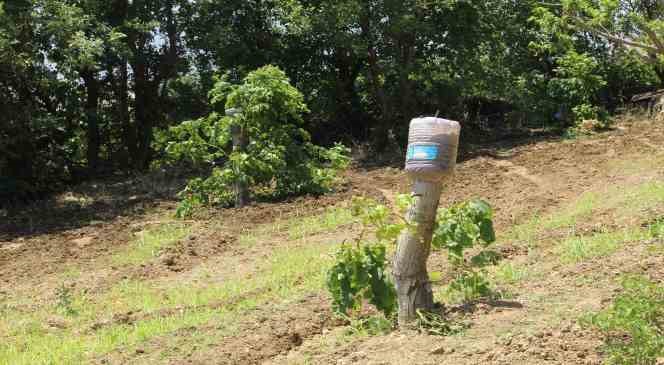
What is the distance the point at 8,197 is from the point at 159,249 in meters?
6.67

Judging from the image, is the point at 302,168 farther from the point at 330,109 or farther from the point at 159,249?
the point at 330,109

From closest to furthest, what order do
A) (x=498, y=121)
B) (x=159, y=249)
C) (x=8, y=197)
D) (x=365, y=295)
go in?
1. (x=365, y=295)
2. (x=159, y=249)
3. (x=8, y=197)
4. (x=498, y=121)

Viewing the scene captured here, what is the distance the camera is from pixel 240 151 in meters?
12.2

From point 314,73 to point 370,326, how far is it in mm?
13876

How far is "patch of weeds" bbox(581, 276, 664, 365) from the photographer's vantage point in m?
3.67

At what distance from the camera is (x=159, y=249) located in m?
9.94

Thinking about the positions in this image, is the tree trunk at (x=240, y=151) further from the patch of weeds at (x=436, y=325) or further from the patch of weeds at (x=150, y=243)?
the patch of weeds at (x=436, y=325)

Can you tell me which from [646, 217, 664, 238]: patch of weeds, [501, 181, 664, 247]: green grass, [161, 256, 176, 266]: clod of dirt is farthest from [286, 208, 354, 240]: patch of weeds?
[646, 217, 664, 238]: patch of weeds

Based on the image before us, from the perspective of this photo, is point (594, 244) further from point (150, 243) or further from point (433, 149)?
point (150, 243)

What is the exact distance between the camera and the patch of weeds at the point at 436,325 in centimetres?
472

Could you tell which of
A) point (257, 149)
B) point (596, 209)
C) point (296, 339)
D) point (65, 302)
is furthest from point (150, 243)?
point (596, 209)

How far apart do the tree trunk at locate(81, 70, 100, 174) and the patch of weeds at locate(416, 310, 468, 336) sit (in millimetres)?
13688

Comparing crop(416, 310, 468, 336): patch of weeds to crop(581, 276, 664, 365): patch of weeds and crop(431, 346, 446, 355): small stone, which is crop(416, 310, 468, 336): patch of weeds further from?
crop(581, 276, 664, 365): patch of weeds

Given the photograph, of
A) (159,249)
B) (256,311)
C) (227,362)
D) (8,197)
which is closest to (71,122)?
(8,197)
